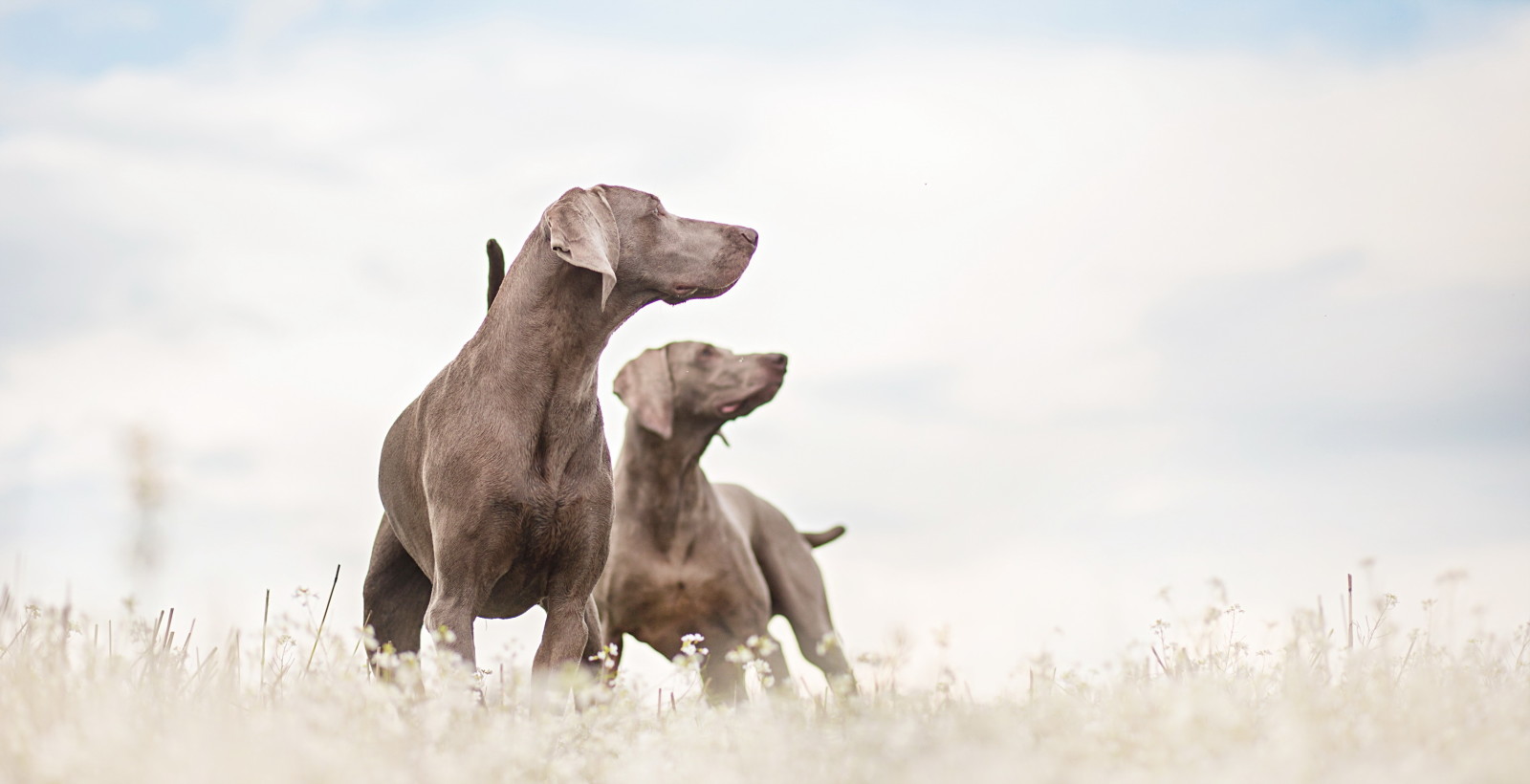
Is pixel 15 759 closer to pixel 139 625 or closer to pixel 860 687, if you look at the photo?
pixel 139 625

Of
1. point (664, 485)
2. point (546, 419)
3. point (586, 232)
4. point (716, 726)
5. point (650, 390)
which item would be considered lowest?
point (716, 726)

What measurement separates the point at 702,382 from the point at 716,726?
15.1 ft

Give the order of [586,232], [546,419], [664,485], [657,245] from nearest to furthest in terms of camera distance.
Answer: [586,232] → [546,419] → [657,245] → [664,485]

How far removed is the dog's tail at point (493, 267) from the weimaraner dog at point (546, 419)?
0.59 m

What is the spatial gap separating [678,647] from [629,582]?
0.49 m

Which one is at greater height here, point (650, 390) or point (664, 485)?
point (650, 390)

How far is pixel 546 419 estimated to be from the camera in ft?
15.9

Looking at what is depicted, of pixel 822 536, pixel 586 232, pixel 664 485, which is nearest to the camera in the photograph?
pixel 586 232

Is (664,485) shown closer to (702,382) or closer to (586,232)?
(702,382)

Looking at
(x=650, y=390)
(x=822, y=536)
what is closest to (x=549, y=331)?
(x=650, y=390)

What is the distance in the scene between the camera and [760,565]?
884cm

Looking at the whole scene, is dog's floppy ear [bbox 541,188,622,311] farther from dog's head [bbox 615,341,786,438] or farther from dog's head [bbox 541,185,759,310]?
dog's head [bbox 615,341,786,438]

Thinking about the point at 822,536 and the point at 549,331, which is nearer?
the point at 549,331

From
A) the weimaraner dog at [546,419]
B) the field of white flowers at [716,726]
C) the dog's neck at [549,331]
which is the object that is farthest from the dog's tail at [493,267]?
the field of white flowers at [716,726]
